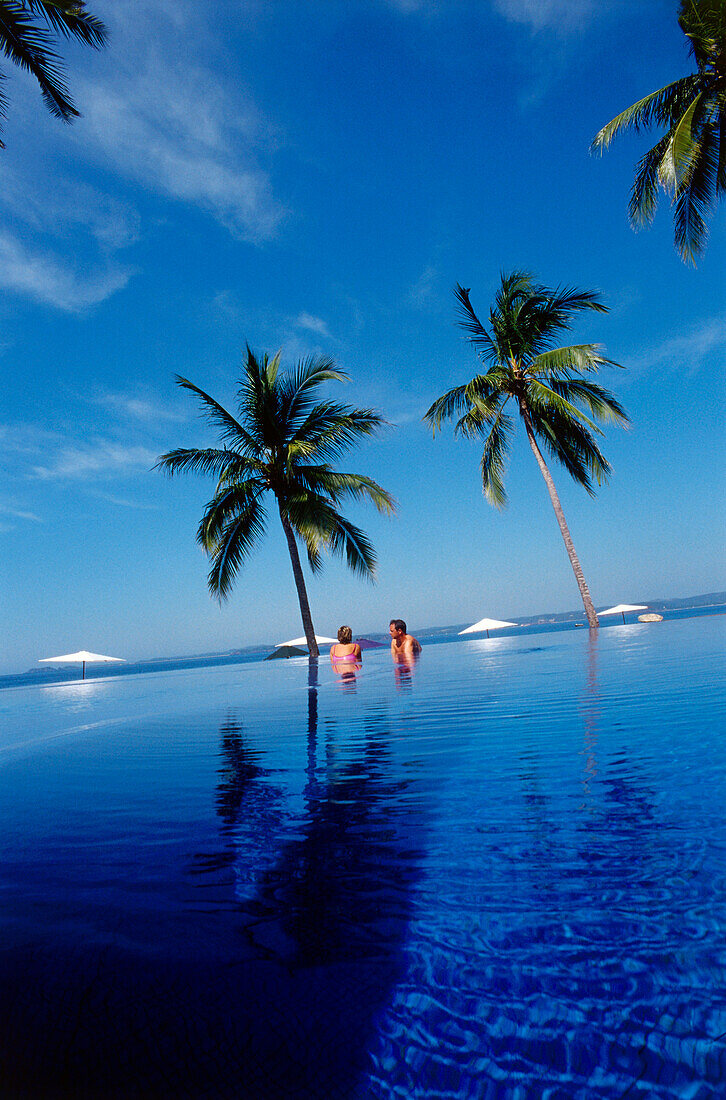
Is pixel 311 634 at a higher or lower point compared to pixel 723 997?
higher

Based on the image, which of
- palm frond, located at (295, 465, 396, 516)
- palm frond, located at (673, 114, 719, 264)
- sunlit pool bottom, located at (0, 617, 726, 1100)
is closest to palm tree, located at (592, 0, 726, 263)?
palm frond, located at (673, 114, 719, 264)

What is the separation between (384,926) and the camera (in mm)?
1367

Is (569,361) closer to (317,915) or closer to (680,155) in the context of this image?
(680,155)

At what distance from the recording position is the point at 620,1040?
0.95 metres

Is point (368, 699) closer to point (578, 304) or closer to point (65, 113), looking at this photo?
point (65, 113)

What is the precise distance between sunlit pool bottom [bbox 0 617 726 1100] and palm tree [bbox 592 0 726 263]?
41.3 ft

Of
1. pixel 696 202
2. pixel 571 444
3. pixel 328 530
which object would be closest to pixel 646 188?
pixel 696 202

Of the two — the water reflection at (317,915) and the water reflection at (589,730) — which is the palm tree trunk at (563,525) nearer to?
the water reflection at (589,730)

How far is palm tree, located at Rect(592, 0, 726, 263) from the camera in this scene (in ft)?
34.6

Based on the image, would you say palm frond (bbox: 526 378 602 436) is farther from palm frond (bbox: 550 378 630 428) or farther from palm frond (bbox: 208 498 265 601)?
palm frond (bbox: 208 498 265 601)

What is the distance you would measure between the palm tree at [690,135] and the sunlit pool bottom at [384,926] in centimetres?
1258

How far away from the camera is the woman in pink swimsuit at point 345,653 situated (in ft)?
34.3

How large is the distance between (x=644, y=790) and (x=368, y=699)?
3764 mm

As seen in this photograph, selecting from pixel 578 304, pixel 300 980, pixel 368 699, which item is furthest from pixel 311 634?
pixel 300 980
